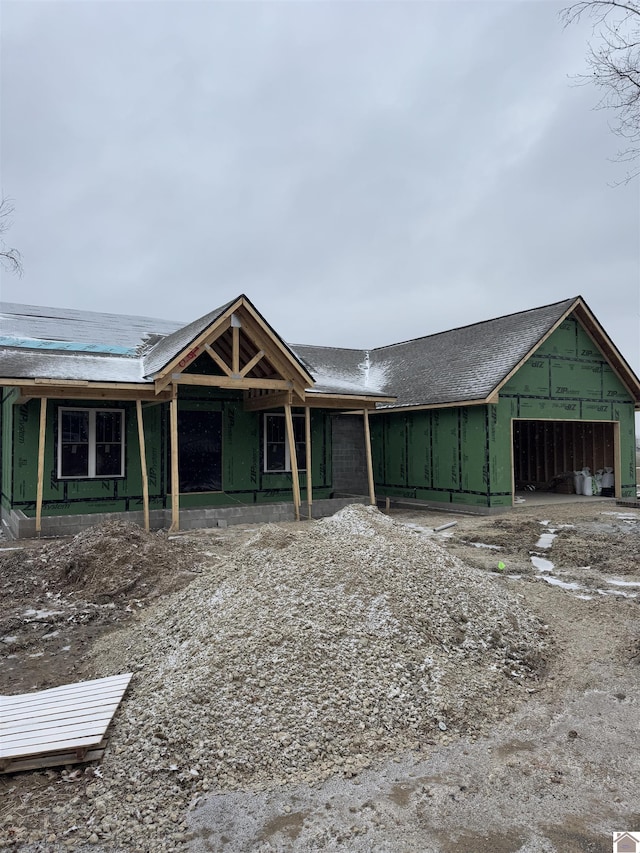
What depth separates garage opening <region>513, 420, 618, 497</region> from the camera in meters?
19.5

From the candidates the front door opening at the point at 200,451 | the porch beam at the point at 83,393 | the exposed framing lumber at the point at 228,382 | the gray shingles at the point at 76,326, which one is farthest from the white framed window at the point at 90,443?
the gray shingles at the point at 76,326

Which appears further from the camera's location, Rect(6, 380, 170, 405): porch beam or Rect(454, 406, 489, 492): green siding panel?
Rect(454, 406, 489, 492): green siding panel

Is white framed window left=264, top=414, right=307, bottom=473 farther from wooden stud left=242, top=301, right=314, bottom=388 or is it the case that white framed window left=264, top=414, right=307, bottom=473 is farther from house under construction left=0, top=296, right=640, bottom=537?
wooden stud left=242, top=301, right=314, bottom=388

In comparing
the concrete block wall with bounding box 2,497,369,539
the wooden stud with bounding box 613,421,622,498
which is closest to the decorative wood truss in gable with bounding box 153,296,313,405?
the concrete block wall with bounding box 2,497,369,539

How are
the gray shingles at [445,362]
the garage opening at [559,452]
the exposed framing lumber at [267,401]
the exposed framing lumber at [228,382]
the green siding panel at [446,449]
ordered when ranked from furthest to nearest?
the garage opening at [559,452], the green siding panel at [446,449], the gray shingles at [445,362], the exposed framing lumber at [267,401], the exposed framing lumber at [228,382]

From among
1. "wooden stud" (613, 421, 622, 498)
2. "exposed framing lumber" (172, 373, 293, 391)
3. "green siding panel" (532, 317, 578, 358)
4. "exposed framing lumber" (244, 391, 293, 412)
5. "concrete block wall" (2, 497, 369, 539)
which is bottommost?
"concrete block wall" (2, 497, 369, 539)

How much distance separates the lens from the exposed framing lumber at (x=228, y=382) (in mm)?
11969

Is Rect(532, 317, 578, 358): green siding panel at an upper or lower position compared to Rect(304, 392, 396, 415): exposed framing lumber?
upper

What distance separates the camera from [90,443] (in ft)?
42.6

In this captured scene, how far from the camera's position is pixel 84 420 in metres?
12.9

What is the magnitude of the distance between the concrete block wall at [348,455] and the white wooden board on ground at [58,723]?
15.3 metres

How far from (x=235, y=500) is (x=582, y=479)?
11.7 metres

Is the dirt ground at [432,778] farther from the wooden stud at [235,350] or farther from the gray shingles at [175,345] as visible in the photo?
the wooden stud at [235,350]

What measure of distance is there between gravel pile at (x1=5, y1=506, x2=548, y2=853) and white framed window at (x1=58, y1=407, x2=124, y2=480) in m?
7.03
